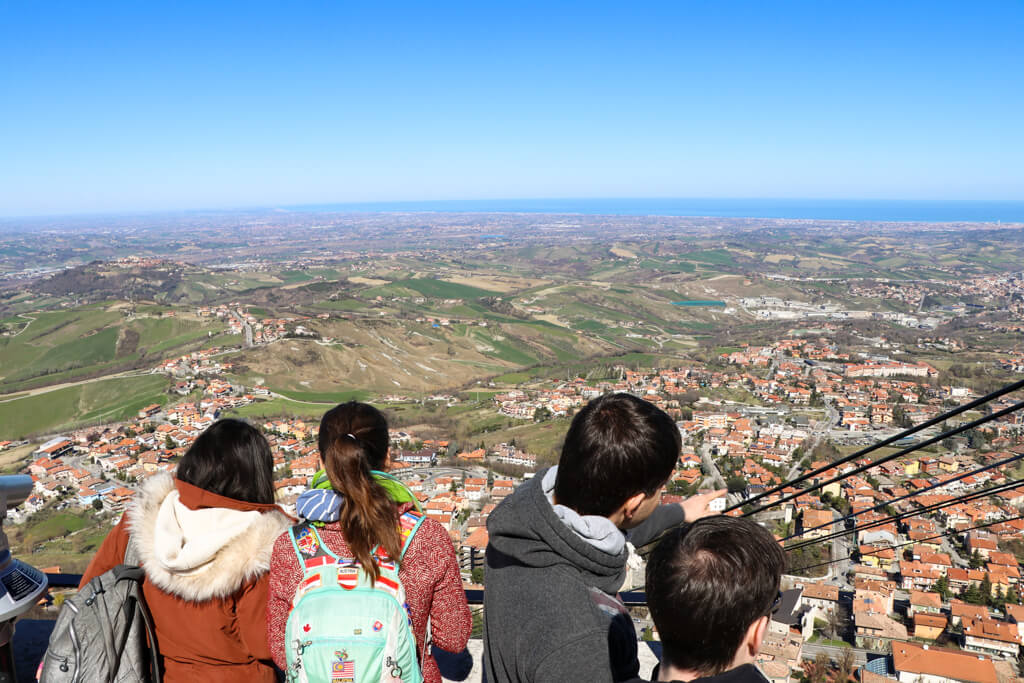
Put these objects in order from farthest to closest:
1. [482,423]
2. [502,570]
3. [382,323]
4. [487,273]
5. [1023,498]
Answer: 1. [487,273]
2. [382,323]
3. [482,423]
4. [1023,498]
5. [502,570]

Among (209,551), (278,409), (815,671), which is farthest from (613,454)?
(278,409)

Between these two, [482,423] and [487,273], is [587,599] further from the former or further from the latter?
[487,273]

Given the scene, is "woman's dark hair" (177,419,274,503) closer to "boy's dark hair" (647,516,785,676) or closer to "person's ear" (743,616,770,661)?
"boy's dark hair" (647,516,785,676)

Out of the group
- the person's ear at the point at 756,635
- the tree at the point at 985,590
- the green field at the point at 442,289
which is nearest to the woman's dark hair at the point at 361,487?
the person's ear at the point at 756,635

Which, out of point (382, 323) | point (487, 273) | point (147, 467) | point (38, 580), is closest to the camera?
point (38, 580)

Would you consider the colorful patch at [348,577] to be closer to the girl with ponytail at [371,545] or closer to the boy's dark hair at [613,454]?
the girl with ponytail at [371,545]

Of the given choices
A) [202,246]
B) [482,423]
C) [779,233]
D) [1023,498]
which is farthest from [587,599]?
[779,233]
